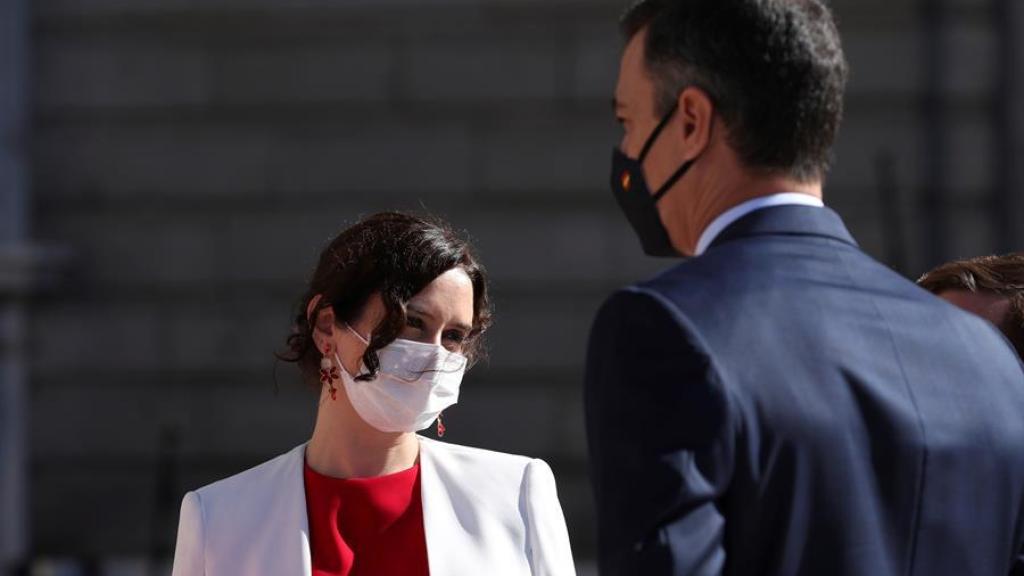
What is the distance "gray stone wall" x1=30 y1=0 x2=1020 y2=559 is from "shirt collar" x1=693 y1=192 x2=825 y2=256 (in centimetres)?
588

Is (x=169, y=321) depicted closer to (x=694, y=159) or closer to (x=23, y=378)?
(x=23, y=378)

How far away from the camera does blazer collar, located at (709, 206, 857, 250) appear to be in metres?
1.95

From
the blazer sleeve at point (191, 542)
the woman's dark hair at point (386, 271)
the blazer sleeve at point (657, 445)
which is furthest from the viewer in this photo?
the woman's dark hair at point (386, 271)

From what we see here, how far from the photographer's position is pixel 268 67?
825cm

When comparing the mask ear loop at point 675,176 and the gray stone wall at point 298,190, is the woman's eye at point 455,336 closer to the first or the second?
the mask ear loop at point 675,176

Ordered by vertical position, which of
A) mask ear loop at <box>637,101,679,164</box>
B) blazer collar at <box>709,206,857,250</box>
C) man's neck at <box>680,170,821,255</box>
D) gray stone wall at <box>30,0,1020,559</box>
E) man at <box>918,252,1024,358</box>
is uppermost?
mask ear loop at <box>637,101,679,164</box>

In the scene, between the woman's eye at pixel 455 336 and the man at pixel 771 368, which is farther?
the woman's eye at pixel 455 336

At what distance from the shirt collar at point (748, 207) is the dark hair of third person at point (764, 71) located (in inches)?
1.2

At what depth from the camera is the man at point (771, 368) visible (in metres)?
1.77

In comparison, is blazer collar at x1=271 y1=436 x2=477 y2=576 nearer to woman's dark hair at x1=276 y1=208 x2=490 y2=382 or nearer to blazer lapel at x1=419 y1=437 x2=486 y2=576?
blazer lapel at x1=419 y1=437 x2=486 y2=576

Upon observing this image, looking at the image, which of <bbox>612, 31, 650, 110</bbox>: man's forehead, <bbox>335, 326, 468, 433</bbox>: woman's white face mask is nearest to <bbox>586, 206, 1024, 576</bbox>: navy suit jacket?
<bbox>612, 31, 650, 110</bbox>: man's forehead

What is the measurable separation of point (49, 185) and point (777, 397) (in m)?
7.21

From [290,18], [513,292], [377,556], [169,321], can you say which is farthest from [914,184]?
[377,556]

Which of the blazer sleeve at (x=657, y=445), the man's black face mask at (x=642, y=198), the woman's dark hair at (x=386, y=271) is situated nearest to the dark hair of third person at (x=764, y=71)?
the man's black face mask at (x=642, y=198)
